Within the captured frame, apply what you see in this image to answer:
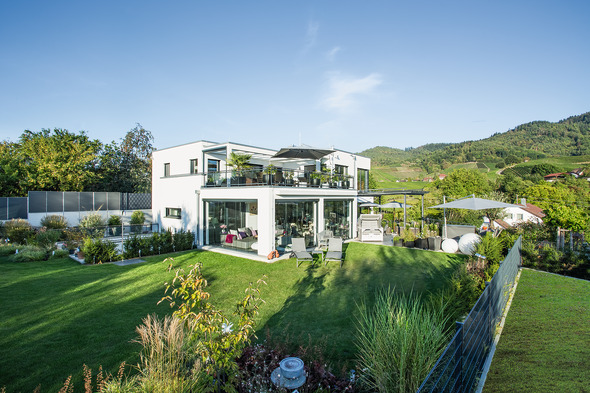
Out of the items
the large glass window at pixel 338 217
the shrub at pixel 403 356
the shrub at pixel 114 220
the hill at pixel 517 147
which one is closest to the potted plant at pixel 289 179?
the large glass window at pixel 338 217

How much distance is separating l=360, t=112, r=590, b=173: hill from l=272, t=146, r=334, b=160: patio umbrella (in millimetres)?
76591

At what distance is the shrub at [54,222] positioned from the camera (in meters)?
16.8

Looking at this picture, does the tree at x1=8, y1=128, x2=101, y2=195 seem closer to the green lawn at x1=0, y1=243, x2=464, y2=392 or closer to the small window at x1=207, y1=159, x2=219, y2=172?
the green lawn at x1=0, y1=243, x2=464, y2=392

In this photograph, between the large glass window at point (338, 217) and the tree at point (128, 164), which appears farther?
the tree at point (128, 164)

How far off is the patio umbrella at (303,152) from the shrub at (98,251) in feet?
27.7

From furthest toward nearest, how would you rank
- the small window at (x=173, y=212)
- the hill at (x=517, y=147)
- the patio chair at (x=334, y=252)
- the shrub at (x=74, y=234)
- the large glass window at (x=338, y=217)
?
the hill at (x=517, y=147), the small window at (x=173, y=212), the large glass window at (x=338, y=217), the shrub at (x=74, y=234), the patio chair at (x=334, y=252)

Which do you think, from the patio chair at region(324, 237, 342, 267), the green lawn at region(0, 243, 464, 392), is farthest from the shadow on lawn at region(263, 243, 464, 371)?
the patio chair at region(324, 237, 342, 267)

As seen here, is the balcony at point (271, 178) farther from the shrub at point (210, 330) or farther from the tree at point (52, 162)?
the tree at point (52, 162)

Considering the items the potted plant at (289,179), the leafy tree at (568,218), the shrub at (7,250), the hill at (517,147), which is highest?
the hill at (517,147)

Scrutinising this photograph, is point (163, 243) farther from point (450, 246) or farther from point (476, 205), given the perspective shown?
point (476, 205)

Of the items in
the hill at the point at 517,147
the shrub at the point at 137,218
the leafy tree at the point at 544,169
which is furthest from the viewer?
the hill at the point at 517,147

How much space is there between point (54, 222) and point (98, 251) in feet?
27.9

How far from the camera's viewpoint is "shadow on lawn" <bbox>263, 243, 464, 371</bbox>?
16.2 feet

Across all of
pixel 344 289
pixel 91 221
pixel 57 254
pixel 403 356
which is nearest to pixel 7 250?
pixel 57 254
